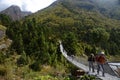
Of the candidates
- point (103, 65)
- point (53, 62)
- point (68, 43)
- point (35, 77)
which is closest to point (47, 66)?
point (53, 62)

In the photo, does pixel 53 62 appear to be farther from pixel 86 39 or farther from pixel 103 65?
pixel 86 39

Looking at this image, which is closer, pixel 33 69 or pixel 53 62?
pixel 33 69

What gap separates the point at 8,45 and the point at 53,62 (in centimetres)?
907

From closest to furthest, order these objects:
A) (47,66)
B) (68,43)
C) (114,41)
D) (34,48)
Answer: (47,66) → (34,48) → (68,43) → (114,41)

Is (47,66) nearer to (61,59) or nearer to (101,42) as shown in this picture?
(61,59)

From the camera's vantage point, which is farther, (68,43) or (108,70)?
(68,43)

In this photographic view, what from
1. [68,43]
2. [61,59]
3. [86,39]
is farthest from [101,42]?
[61,59]

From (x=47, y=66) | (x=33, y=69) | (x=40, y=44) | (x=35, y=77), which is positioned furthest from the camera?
(x=40, y=44)

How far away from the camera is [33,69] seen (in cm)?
3275

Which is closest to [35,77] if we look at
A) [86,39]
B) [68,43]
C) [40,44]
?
[40,44]

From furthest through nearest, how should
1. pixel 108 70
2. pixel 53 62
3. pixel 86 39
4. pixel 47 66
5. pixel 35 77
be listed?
1. pixel 86 39
2. pixel 53 62
3. pixel 47 66
4. pixel 35 77
5. pixel 108 70

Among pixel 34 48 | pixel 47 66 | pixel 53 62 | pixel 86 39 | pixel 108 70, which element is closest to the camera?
pixel 108 70

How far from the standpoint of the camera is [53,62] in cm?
3944

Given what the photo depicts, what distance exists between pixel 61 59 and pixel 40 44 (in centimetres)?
389
